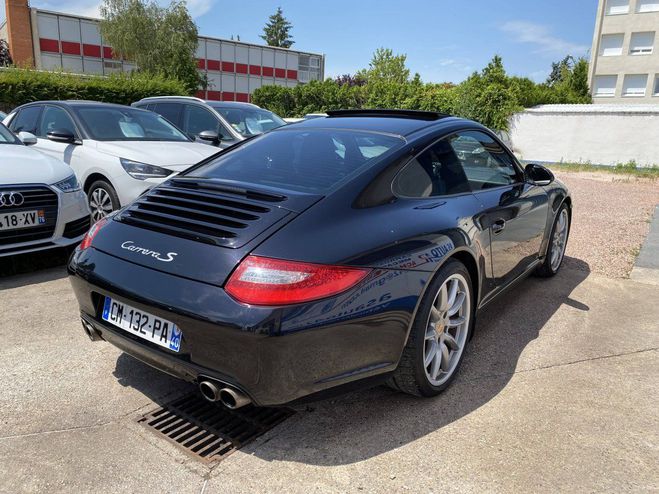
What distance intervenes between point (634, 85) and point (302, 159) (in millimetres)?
47059

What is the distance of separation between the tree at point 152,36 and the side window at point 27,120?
31132 mm

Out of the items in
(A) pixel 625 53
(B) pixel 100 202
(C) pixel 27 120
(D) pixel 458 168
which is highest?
(A) pixel 625 53

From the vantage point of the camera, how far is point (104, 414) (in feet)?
8.54

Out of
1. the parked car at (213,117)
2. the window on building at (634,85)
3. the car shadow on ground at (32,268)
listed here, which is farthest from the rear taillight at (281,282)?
the window on building at (634,85)

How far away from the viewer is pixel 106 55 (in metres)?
40.4

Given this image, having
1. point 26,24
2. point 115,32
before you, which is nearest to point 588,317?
point 115,32

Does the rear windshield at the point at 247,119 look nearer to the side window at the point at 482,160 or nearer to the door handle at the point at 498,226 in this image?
the side window at the point at 482,160

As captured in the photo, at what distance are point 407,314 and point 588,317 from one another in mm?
2432

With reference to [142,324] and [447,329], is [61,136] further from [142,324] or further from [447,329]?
[447,329]

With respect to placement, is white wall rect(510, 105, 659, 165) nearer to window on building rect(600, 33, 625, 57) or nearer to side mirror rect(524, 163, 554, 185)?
side mirror rect(524, 163, 554, 185)

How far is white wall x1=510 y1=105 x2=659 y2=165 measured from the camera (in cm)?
1820

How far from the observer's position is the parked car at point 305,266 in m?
2.10

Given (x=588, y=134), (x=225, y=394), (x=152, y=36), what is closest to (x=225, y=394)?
(x=225, y=394)

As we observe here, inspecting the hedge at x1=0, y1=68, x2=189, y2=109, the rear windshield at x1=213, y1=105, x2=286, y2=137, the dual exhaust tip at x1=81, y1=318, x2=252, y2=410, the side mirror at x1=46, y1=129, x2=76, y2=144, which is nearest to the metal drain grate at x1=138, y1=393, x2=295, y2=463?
the dual exhaust tip at x1=81, y1=318, x2=252, y2=410
